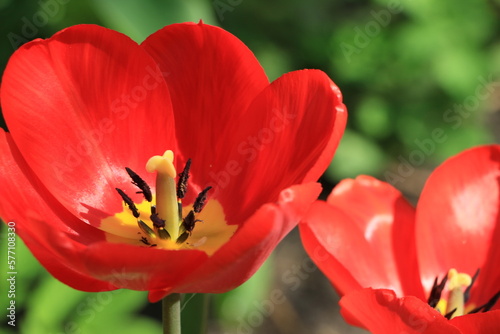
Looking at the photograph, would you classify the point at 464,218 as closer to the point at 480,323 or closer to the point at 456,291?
the point at 456,291

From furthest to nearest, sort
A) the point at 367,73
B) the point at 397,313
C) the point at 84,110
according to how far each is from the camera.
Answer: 1. the point at 367,73
2. the point at 84,110
3. the point at 397,313

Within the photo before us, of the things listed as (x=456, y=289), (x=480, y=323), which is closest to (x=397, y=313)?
(x=480, y=323)

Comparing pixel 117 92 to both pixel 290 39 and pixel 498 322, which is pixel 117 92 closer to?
pixel 498 322

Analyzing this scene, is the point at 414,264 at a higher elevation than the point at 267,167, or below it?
below

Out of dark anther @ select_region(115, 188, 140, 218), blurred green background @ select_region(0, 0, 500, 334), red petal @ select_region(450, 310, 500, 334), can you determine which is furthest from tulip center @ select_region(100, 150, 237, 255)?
blurred green background @ select_region(0, 0, 500, 334)

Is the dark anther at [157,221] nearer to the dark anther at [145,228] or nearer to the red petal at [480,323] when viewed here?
the dark anther at [145,228]

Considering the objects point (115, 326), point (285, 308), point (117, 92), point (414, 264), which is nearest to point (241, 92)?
point (117, 92)

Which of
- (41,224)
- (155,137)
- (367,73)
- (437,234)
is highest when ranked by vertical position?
(41,224)
